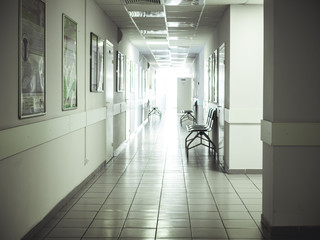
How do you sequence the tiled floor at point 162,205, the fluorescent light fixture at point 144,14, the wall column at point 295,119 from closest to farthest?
1. the wall column at point 295,119
2. the tiled floor at point 162,205
3. the fluorescent light fixture at point 144,14

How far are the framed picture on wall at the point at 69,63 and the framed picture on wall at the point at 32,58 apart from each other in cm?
75

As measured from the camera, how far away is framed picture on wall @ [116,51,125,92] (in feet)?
30.6

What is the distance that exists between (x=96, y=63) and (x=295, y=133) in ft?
12.4

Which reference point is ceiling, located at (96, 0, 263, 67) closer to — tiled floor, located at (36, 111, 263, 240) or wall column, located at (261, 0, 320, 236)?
tiled floor, located at (36, 111, 263, 240)

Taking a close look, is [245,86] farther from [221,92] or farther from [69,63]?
[69,63]

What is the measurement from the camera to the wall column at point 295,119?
12.6 feet

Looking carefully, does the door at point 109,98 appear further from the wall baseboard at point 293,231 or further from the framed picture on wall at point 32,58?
the wall baseboard at point 293,231

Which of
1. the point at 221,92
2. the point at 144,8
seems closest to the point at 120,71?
the point at 221,92

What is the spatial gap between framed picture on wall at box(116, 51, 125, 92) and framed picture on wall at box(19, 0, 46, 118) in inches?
204

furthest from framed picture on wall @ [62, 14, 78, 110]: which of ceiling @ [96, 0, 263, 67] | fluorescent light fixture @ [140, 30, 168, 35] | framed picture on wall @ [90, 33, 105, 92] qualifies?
fluorescent light fixture @ [140, 30, 168, 35]

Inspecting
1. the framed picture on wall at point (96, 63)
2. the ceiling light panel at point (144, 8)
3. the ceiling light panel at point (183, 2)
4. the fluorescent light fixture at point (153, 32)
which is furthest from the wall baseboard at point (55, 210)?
the fluorescent light fixture at point (153, 32)

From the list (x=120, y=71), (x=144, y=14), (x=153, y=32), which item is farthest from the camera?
(x=153, y=32)

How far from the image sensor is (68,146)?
5031 millimetres

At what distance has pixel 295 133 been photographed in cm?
383
